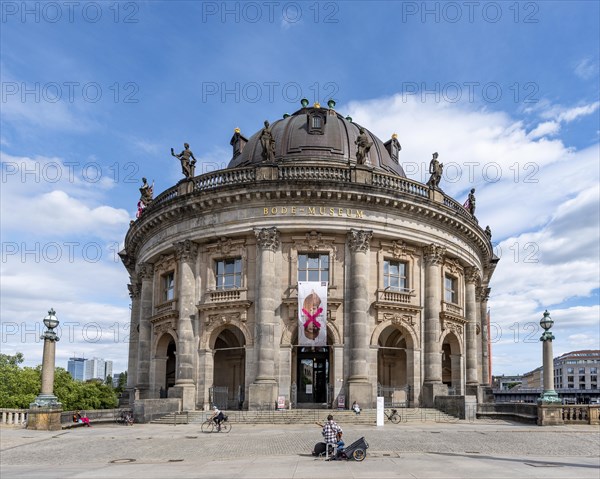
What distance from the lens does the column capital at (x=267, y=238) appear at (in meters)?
35.1

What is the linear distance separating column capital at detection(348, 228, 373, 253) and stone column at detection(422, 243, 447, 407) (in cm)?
481

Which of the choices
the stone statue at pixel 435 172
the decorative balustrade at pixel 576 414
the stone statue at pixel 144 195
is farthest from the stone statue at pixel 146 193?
the decorative balustrade at pixel 576 414

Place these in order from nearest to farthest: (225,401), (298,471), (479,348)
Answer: (298,471)
(225,401)
(479,348)

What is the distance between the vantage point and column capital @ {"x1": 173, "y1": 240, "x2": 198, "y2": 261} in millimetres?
37344

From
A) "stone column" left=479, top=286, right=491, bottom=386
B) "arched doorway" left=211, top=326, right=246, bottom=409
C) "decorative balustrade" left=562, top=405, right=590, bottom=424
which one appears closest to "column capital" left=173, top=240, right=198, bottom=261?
"arched doorway" left=211, top=326, right=246, bottom=409

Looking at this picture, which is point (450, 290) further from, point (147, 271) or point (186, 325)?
point (147, 271)

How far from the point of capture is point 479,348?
165 ft

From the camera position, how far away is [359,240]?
35500 millimetres

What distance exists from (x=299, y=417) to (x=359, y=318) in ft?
22.3

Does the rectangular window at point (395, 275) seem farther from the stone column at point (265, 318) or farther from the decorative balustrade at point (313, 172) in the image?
the stone column at point (265, 318)

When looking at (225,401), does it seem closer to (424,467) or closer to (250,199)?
(250,199)

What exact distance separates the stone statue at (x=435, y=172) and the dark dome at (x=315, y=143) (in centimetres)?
437

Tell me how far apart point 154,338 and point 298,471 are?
1069 inches

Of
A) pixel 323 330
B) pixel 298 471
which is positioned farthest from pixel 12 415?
pixel 298 471
